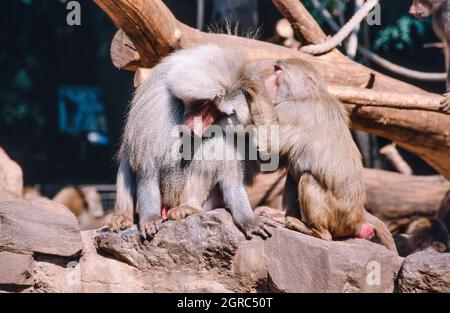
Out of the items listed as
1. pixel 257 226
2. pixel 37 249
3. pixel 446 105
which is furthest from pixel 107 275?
pixel 446 105

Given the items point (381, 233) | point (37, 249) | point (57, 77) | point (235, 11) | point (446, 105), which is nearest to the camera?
point (37, 249)

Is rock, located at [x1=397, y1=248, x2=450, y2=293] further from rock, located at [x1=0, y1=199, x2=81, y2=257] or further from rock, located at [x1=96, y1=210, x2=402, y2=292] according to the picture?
rock, located at [x1=0, y1=199, x2=81, y2=257]

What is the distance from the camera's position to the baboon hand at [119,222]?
4.82 meters

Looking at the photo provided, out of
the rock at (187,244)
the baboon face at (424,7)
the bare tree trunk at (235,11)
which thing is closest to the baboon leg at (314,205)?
the rock at (187,244)

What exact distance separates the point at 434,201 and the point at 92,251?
4.29m

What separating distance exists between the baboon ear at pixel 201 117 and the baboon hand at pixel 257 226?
1.96 feet

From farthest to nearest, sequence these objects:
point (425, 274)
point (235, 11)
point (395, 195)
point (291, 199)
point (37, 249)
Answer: point (235, 11), point (395, 195), point (291, 199), point (37, 249), point (425, 274)

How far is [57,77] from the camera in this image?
11.3m

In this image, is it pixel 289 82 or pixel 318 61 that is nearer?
pixel 289 82

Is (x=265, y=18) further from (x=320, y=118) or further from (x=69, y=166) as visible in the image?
(x=320, y=118)

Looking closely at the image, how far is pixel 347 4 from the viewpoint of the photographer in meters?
9.90

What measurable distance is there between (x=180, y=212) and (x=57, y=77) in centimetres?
709

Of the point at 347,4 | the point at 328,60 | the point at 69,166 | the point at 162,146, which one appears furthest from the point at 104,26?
the point at 162,146

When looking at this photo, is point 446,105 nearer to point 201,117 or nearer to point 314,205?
point 314,205
